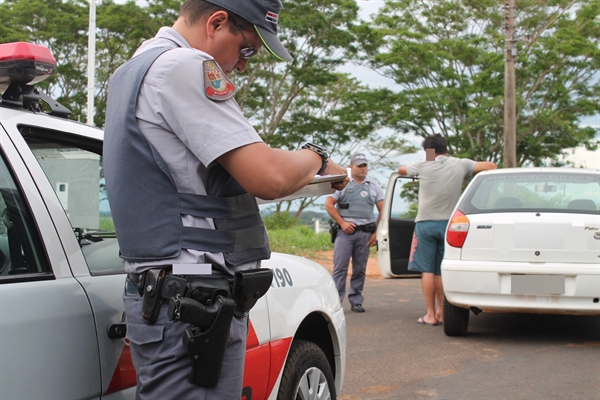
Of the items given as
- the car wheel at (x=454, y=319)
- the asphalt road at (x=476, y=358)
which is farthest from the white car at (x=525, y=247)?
the asphalt road at (x=476, y=358)

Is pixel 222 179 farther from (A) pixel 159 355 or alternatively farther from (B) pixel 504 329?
(B) pixel 504 329

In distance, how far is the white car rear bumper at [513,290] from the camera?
19.4 feet

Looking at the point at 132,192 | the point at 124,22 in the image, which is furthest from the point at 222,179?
the point at 124,22

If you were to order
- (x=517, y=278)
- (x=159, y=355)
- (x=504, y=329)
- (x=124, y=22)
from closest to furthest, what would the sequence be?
(x=159, y=355)
(x=517, y=278)
(x=504, y=329)
(x=124, y=22)

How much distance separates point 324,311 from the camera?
3363 millimetres

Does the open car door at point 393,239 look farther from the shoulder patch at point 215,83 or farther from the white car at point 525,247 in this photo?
the shoulder patch at point 215,83

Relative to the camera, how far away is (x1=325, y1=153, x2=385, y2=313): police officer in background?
8383 millimetres

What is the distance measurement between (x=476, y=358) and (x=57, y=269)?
4360 millimetres

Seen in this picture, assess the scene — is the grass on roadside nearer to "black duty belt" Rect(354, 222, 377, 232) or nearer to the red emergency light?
"black duty belt" Rect(354, 222, 377, 232)

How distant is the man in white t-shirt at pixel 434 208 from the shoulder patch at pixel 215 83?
550 centimetres

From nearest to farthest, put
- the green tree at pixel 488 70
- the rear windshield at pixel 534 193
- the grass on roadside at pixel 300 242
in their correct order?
1. the rear windshield at pixel 534 193
2. the grass on roadside at pixel 300 242
3. the green tree at pixel 488 70

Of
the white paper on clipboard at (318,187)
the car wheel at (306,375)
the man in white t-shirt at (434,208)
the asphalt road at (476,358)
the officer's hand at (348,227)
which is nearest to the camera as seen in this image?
the white paper on clipboard at (318,187)

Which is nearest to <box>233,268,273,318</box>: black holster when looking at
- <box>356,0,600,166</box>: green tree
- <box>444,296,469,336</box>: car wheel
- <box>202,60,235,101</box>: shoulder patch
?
<box>202,60,235,101</box>: shoulder patch

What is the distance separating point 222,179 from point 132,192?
0.24 metres
